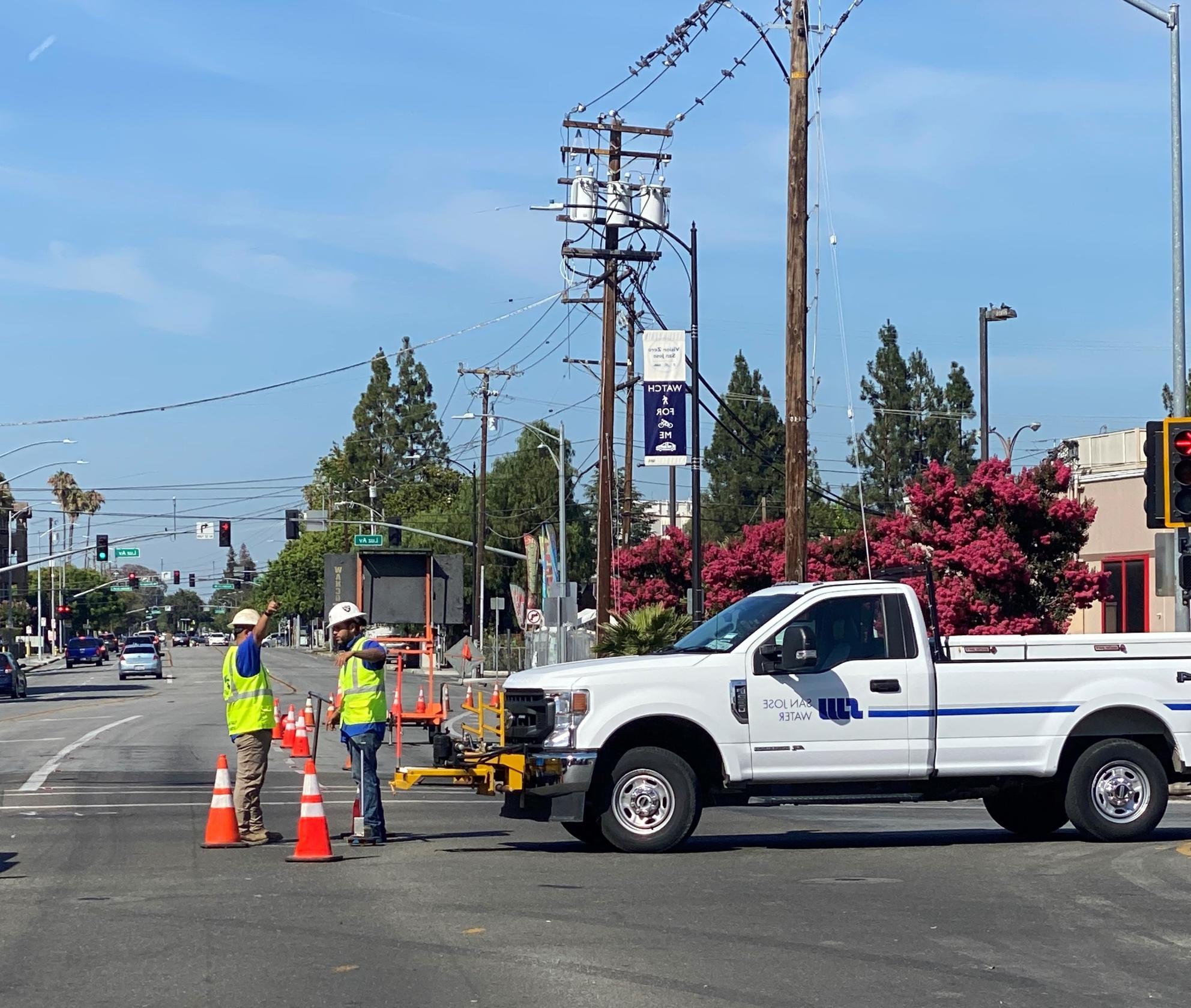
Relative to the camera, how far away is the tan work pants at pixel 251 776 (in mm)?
13570

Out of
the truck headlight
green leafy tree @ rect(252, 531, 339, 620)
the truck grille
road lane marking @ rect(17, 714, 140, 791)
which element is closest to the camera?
the truck headlight

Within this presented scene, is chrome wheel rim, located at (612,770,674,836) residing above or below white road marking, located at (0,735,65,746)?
above

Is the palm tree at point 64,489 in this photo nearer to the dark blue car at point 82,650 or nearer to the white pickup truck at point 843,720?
the dark blue car at point 82,650

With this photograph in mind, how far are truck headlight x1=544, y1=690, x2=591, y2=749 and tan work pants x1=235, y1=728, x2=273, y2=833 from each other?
2.40m

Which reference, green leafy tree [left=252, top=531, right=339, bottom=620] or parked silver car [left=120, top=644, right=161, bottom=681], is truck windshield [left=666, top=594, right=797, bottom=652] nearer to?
parked silver car [left=120, top=644, right=161, bottom=681]

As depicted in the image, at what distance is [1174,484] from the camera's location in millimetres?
17781

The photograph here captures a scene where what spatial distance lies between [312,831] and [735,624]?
392 cm

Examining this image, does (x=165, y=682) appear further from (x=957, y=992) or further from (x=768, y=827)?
(x=957, y=992)

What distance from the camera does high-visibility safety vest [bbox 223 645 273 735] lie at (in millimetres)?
13656

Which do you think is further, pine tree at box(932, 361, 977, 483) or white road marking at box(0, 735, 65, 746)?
pine tree at box(932, 361, 977, 483)

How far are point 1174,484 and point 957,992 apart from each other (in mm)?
11205

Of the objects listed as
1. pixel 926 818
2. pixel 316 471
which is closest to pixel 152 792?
pixel 926 818

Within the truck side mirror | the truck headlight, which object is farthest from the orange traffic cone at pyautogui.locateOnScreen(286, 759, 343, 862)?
the truck side mirror

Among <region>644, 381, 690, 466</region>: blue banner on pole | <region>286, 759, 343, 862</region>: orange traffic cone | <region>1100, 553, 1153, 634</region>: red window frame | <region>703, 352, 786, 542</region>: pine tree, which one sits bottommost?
<region>286, 759, 343, 862</region>: orange traffic cone
